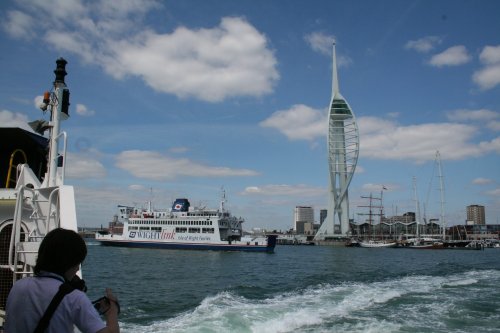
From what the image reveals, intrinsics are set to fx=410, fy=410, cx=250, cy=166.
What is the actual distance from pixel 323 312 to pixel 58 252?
452 inches

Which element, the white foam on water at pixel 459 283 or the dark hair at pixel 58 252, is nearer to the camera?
the dark hair at pixel 58 252

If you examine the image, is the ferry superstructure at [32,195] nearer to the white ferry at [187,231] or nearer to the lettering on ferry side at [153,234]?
the white ferry at [187,231]

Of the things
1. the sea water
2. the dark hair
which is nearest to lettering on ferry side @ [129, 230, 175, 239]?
the sea water

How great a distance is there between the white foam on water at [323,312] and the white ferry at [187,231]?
1562 inches

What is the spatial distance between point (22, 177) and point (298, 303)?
34.8 ft

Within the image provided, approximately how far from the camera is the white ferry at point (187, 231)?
56.5 metres

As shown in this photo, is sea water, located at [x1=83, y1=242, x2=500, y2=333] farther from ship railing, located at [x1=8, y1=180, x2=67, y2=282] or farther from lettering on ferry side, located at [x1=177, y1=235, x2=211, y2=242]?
lettering on ferry side, located at [x1=177, y1=235, x2=211, y2=242]

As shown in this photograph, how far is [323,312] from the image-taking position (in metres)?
12.4

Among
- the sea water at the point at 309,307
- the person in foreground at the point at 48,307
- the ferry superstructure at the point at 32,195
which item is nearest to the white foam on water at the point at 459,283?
the sea water at the point at 309,307

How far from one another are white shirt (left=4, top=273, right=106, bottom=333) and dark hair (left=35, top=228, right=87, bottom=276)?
0.09 meters

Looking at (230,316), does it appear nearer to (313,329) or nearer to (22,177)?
(313,329)

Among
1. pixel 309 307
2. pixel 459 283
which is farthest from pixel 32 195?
pixel 459 283

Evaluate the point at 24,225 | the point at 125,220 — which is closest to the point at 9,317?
the point at 24,225

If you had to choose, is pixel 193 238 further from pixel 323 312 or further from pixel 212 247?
pixel 323 312
